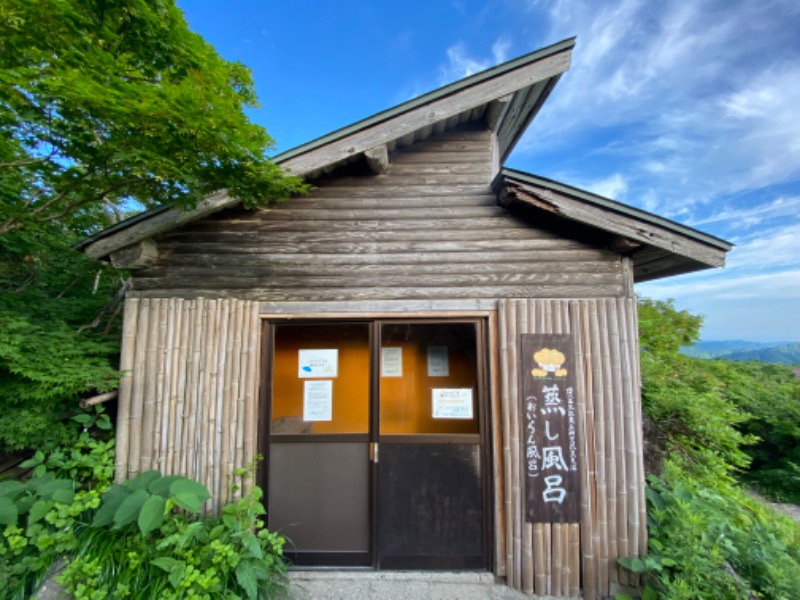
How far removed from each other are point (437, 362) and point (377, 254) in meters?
1.32

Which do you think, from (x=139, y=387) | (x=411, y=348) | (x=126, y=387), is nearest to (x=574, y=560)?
(x=411, y=348)

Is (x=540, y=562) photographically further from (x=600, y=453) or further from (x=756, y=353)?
(x=756, y=353)

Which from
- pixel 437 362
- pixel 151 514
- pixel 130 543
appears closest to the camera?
pixel 151 514

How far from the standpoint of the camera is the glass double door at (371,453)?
131 inches

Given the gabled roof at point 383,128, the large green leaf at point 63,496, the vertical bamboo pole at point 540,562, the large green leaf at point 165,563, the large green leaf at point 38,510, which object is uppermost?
the gabled roof at point 383,128

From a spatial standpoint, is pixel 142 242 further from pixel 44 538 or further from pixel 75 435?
pixel 44 538

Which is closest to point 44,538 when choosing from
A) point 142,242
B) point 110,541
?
point 110,541

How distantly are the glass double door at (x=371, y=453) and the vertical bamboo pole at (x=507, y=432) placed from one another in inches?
8.1

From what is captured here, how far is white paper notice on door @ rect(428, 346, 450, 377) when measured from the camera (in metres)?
3.78

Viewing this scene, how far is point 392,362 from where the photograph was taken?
377 centimetres

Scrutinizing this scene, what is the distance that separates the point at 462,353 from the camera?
12.0ft

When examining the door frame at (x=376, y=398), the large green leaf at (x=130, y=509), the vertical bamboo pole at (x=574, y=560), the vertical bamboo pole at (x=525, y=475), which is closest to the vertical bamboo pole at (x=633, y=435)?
the vertical bamboo pole at (x=574, y=560)

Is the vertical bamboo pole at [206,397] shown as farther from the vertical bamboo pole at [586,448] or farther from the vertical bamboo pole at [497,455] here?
the vertical bamboo pole at [586,448]

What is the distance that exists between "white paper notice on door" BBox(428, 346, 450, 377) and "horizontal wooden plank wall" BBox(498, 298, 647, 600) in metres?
0.63
